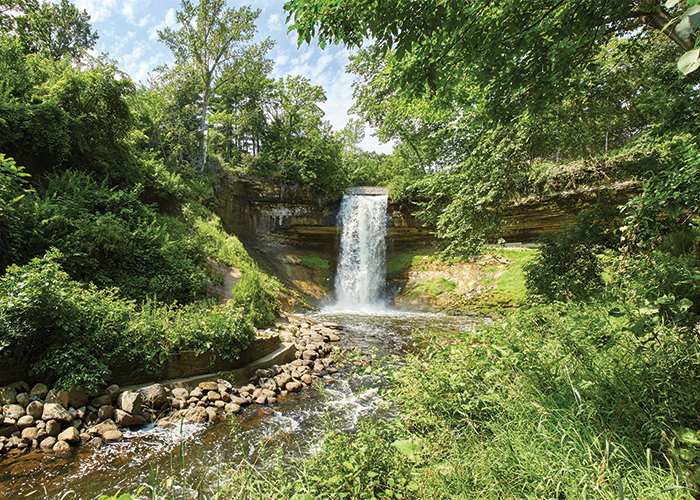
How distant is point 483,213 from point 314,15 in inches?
151

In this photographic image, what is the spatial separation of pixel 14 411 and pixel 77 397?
579 mm

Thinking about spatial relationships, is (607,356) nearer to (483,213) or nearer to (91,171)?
(483,213)

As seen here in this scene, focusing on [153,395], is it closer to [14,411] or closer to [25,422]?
[25,422]

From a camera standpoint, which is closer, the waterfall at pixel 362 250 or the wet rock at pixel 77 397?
the wet rock at pixel 77 397

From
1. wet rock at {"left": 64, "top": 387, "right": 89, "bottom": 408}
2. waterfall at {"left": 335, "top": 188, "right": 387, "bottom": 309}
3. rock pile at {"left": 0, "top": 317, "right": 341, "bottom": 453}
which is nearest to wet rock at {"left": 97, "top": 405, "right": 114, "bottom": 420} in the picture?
rock pile at {"left": 0, "top": 317, "right": 341, "bottom": 453}

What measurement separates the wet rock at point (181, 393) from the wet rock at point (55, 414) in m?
1.22

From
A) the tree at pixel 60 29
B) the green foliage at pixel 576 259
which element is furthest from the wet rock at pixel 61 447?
the tree at pixel 60 29

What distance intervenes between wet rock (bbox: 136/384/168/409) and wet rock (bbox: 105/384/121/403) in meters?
0.29

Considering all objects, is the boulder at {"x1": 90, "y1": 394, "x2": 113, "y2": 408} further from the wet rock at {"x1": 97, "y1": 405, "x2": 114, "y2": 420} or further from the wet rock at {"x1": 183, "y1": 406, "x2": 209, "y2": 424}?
the wet rock at {"x1": 183, "y1": 406, "x2": 209, "y2": 424}

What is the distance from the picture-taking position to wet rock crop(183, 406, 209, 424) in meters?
4.46

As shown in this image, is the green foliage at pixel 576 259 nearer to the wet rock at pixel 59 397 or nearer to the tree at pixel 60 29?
the wet rock at pixel 59 397

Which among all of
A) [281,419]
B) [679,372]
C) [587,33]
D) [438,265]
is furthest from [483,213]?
[438,265]

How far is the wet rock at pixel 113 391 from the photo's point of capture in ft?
14.6

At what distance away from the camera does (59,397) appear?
407cm
